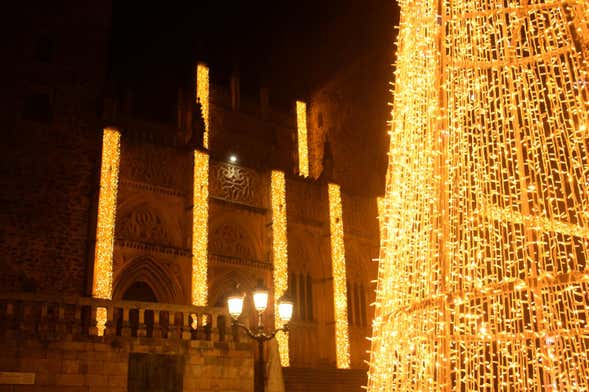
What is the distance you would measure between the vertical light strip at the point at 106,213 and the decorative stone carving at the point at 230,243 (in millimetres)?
3932

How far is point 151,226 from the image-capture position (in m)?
18.0

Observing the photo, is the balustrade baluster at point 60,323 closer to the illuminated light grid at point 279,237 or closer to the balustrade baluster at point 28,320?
the balustrade baluster at point 28,320

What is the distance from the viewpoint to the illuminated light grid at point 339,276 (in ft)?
65.0

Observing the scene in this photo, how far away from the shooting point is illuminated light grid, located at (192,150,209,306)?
17250mm

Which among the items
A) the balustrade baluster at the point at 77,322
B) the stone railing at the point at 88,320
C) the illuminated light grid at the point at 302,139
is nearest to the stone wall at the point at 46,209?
the stone railing at the point at 88,320

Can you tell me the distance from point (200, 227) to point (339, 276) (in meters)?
5.23

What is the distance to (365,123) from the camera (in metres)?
25.4

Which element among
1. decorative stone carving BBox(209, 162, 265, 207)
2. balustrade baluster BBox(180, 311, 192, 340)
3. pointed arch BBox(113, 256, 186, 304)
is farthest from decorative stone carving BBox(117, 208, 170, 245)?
balustrade baluster BBox(180, 311, 192, 340)

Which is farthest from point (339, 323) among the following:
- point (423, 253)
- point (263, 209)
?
point (423, 253)

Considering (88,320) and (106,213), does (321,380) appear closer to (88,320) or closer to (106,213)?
(106,213)

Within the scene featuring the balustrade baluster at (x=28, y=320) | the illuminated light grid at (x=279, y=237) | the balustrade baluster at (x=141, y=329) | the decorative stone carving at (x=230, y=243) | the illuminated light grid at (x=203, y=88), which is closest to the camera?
the balustrade baluster at (x=28, y=320)

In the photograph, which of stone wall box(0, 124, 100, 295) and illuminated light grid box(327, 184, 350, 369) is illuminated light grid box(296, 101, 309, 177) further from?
stone wall box(0, 124, 100, 295)

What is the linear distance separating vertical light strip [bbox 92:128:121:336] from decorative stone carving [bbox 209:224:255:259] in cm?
393

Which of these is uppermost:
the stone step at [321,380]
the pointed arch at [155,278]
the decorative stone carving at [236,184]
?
the decorative stone carving at [236,184]
